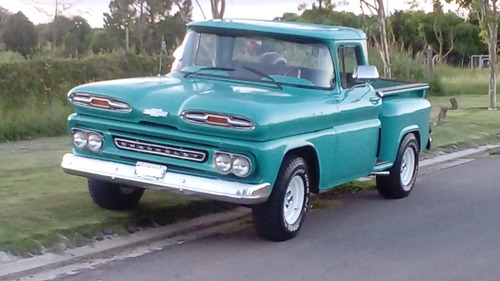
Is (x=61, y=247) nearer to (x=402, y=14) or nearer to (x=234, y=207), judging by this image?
(x=234, y=207)

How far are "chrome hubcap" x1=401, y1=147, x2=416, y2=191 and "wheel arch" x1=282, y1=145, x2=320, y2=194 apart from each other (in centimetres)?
249

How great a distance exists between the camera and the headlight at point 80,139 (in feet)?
27.7

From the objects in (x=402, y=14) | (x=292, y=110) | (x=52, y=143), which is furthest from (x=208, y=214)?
(x=402, y=14)

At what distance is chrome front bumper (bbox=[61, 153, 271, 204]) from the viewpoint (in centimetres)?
776

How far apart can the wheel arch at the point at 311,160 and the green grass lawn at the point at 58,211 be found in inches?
46.5

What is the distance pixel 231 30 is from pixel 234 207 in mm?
1841

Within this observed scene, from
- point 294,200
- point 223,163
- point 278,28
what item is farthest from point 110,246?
point 278,28

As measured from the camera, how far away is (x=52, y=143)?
1472 cm

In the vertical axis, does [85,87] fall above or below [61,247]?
above

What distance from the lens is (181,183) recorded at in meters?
7.89

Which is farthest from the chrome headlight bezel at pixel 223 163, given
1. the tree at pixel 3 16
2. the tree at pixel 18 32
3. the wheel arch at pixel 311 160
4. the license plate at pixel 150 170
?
the tree at pixel 3 16

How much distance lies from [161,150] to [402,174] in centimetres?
406

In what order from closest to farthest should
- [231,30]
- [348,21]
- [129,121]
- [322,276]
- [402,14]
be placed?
[322,276]
[129,121]
[231,30]
[348,21]
[402,14]

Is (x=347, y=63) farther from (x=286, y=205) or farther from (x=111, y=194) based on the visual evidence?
(x=111, y=194)
